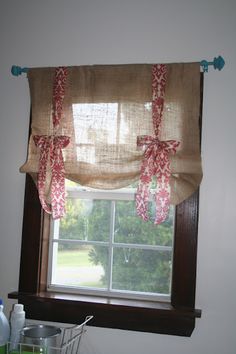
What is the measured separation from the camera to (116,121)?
5.39 feet

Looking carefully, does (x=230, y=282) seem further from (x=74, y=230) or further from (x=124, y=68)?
(x=124, y=68)

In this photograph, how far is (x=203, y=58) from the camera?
1664mm

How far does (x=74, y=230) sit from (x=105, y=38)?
0.97 metres

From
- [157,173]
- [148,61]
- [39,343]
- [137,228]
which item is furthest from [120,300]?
[148,61]

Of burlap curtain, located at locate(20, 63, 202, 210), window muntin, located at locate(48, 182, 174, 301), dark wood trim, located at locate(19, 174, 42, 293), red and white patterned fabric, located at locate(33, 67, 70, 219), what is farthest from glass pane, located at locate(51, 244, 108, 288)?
burlap curtain, located at locate(20, 63, 202, 210)

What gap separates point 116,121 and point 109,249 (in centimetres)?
62

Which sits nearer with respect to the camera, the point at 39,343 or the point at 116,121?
the point at 39,343

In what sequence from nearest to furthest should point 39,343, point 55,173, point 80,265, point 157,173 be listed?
point 39,343 → point 157,173 → point 55,173 → point 80,265

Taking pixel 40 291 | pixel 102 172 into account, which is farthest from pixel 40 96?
pixel 40 291

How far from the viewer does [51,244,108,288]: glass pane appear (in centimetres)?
176

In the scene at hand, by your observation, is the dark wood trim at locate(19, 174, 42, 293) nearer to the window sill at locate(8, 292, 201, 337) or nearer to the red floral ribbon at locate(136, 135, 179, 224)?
the window sill at locate(8, 292, 201, 337)

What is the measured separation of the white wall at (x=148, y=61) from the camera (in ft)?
5.15

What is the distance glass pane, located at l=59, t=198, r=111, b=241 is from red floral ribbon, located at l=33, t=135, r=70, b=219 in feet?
0.45

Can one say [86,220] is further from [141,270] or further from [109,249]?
[141,270]
